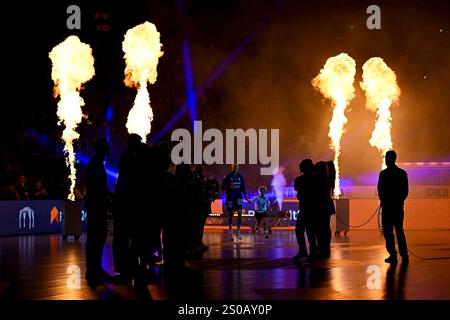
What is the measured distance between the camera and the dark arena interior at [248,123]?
693 inches

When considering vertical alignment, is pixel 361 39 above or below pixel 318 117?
above

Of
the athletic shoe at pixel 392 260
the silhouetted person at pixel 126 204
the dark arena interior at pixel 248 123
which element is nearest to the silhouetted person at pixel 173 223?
the silhouetted person at pixel 126 204

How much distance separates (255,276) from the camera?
13.0 meters

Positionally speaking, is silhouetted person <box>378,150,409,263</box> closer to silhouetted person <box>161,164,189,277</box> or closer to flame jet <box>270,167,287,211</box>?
silhouetted person <box>161,164,189,277</box>

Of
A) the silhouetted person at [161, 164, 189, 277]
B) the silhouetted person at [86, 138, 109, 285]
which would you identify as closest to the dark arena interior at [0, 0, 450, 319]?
the silhouetted person at [161, 164, 189, 277]

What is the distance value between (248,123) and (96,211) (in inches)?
1274

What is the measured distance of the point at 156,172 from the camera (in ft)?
38.9

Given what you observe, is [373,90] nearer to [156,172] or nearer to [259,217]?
[259,217]

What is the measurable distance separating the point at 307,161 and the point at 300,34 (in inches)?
1035

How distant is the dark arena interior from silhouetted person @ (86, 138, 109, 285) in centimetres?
221

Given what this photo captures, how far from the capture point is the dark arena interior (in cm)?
1761

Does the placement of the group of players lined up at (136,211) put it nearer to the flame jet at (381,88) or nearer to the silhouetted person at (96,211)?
the silhouetted person at (96,211)
